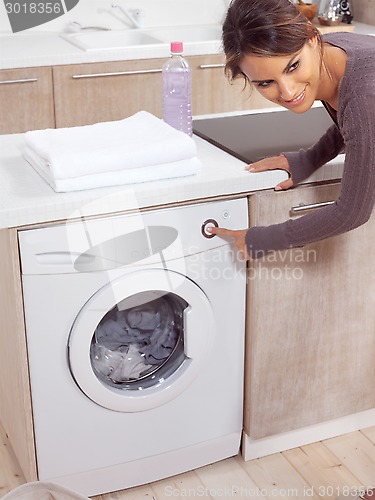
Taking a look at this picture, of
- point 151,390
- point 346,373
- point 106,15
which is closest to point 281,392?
point 346,373

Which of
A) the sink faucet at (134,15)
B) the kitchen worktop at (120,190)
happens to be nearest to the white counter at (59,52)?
the sink faucet at (134,15)

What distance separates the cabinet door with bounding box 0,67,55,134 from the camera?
3.17m

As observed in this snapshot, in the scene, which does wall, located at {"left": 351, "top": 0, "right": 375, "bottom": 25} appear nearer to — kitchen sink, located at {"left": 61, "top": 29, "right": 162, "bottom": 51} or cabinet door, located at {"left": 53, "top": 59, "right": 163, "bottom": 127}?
kitchen sink, located at {"left": 61, "top": 29, "right": 162, "bottom": 51}

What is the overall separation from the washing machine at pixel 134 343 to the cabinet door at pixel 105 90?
57.7 inches

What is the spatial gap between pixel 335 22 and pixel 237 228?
7.26 feet

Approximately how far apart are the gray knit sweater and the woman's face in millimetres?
74

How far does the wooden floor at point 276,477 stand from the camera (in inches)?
86.8

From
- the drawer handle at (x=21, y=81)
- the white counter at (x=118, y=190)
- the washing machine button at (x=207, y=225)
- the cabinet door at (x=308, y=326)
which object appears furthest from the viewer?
the drawer handle at (x=21, y=81)

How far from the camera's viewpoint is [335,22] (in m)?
3.87

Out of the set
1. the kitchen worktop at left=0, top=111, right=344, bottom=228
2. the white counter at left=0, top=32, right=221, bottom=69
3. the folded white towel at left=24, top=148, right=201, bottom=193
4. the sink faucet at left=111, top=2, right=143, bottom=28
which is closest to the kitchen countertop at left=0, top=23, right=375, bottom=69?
the white counter at left=0, top=32, right=221, bottom=69

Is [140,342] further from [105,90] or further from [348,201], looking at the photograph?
[105,90]

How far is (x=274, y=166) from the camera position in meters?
2.00

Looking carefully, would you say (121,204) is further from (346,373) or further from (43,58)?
(43,58)

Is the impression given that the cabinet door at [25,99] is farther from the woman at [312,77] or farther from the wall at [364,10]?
the wall at [364,10]
